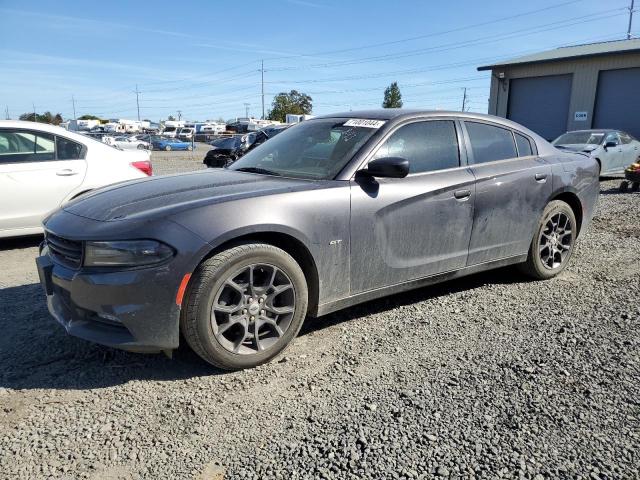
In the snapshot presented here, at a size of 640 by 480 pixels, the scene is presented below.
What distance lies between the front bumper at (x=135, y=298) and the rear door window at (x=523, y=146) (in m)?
3.08

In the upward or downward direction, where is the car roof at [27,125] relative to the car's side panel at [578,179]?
upward

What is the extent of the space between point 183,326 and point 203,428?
58 centimetres

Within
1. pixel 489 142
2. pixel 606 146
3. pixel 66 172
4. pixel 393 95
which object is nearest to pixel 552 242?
pixel 489 142

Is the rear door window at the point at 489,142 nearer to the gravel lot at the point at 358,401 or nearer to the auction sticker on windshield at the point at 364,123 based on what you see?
the auction sticker on windshield at the point at 364,123

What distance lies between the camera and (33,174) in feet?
19.0

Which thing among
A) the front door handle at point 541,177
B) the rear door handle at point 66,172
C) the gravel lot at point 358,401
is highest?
→ the front door handle at point 541,177

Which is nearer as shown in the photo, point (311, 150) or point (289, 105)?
point (311, 150)

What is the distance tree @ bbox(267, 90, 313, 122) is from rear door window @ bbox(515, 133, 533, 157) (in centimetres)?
8428

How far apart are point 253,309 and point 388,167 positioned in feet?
4.04

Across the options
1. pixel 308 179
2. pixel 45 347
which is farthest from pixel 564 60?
pixel 45 347

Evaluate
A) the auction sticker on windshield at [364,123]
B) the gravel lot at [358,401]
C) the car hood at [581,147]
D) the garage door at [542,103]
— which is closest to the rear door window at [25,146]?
the gravel lot at [358,401]

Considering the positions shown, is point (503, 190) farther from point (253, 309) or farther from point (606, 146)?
point (606, 146)

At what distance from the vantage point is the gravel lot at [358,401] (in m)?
2.19

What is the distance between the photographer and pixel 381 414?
99.9 inches
